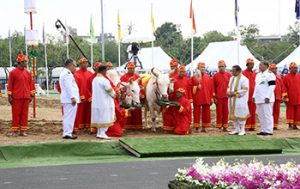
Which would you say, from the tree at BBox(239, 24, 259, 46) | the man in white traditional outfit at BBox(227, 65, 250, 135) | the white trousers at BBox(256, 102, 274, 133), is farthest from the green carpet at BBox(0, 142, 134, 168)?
the tree at BBox(239, 24, 259, 46)

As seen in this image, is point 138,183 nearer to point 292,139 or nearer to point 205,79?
point 292,139

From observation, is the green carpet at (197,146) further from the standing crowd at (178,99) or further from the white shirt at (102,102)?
the standing crowd at (178,99)

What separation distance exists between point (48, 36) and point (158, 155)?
5392cm

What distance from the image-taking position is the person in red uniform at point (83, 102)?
13.5 m

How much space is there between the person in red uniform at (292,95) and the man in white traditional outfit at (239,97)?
1765 millimetres

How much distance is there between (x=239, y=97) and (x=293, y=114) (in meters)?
2.23

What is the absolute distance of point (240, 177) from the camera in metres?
5.99

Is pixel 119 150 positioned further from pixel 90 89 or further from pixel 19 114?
pixel 19 114

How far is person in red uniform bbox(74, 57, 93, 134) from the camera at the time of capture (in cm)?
1348

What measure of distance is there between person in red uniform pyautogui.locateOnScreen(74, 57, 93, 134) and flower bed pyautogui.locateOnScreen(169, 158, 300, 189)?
7.21 meters

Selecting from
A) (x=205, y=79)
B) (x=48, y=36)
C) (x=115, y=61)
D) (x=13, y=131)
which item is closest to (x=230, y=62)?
(x=205, y=79)

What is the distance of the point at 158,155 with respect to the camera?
435 inches

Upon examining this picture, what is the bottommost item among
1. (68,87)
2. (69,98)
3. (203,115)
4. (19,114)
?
(203,115)

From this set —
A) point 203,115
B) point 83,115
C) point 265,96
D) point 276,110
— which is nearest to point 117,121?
point 83,115
